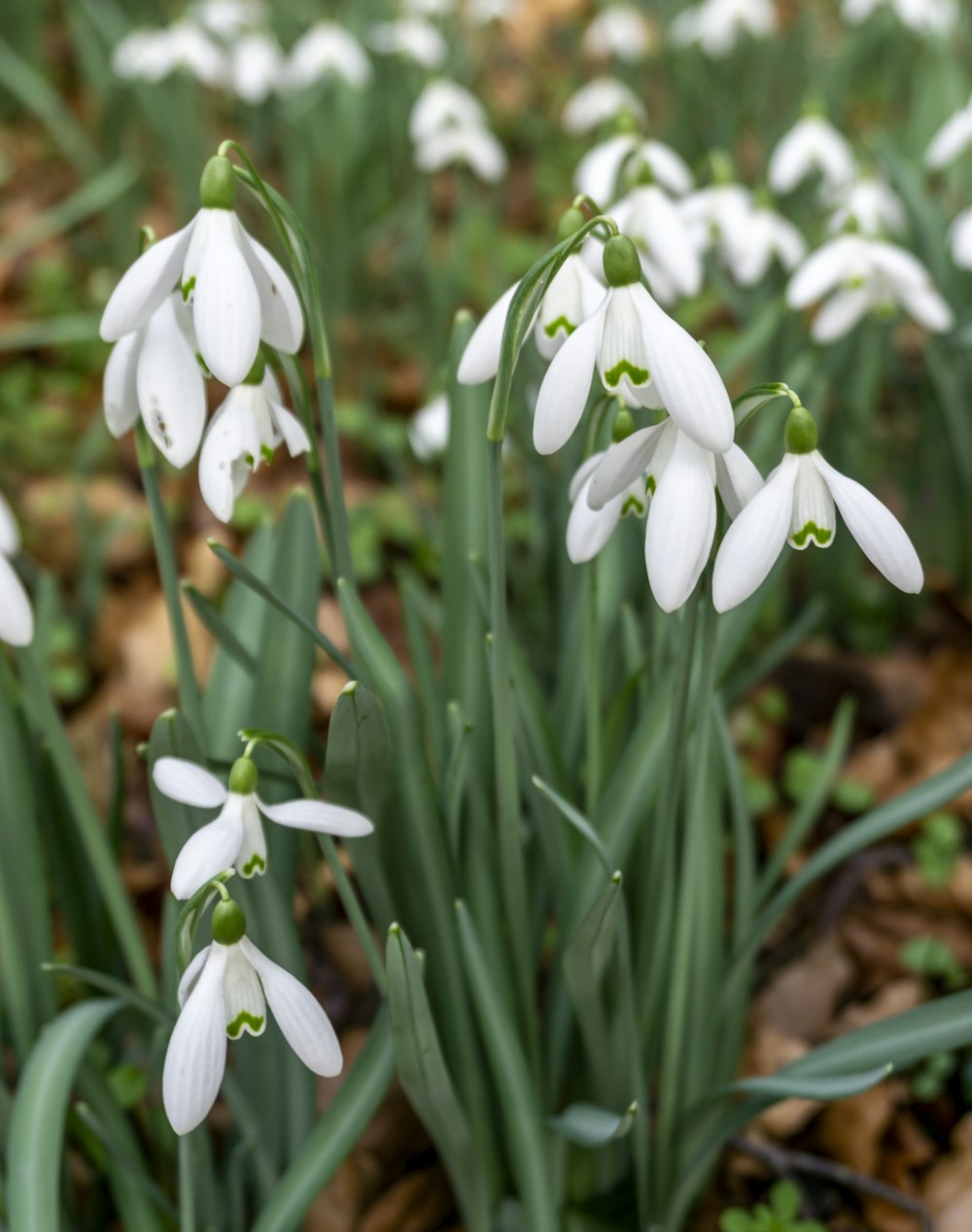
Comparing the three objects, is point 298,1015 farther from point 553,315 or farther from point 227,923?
point 553,315

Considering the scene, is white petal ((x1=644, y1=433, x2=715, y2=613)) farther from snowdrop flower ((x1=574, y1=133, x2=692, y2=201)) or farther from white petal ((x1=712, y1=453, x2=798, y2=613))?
snowdrop flower ((x1=574, y1=133, x2=692, y2=201))

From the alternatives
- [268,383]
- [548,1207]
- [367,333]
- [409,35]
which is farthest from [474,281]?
[548,1207]

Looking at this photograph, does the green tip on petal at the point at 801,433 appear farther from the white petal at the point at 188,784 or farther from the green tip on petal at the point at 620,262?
the white petal at the point at 188,784

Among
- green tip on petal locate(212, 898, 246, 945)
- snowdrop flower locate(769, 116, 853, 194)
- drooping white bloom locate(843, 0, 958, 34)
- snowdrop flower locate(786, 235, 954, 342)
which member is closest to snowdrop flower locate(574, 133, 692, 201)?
snowdrop flower locate(786, 235, 954, 342)

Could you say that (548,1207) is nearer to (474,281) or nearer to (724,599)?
(724,599)

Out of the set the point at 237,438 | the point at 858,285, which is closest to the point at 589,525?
the point at 237,438

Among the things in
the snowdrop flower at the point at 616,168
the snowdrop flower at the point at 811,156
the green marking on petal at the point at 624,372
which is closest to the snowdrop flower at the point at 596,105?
the snowdrop flower at the point at 811,156
